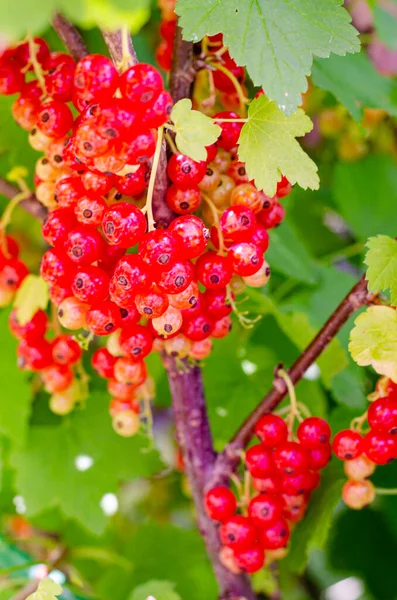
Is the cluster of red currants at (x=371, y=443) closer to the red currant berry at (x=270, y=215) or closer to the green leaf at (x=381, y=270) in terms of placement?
the green leaf at (x=381, y=270)

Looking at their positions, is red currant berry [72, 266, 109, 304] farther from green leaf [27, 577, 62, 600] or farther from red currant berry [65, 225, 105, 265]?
green leaf [27, 577, 62, 600]

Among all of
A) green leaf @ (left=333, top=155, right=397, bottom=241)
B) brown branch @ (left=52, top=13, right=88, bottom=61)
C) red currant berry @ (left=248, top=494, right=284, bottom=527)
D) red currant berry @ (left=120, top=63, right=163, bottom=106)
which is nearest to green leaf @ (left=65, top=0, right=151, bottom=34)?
red currant berry @ (left=120, top=63, right=163, bottom=106)

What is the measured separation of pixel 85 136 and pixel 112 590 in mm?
920

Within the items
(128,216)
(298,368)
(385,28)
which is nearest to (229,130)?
(128,216)

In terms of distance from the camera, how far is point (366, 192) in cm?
150

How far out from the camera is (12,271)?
2.96 feet

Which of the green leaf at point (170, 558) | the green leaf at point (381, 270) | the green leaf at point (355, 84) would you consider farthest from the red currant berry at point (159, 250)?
the green leaf at point (170, 558)

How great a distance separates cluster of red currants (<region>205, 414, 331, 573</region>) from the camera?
2.43 ft

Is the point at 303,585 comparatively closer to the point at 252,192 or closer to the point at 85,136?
the point at 252,192

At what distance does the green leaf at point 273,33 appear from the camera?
59 centimetres

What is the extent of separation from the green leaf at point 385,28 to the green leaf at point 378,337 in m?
0.84

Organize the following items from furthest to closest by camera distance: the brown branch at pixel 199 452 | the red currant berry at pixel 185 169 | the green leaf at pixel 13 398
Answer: the green leaf at pixel 13 398, the brown branch at pixel 199 452, the red currant berry at pixel 185 169

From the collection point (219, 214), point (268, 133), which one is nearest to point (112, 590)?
point (219, 214)

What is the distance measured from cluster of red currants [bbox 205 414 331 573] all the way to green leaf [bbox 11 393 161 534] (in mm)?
229
